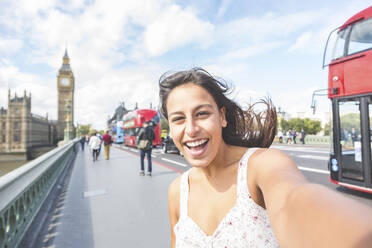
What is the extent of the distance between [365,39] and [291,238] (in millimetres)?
5758

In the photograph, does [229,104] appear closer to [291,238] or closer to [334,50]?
[291,238]

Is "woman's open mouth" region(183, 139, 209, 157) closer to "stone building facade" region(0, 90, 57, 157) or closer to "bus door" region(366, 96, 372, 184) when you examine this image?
"bus door" region(366, 96, 372, 184)

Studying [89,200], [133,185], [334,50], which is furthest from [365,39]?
[89,200]

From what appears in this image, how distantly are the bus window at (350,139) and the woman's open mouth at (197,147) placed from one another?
5.18 meters

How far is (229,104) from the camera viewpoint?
1363 millimetres

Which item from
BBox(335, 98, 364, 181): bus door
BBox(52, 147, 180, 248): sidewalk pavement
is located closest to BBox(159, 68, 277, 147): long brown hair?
BBox(52, 147, 180, 248): sidewalk pavement

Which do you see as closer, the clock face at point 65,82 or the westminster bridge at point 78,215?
the westminster bridge at point 78,215

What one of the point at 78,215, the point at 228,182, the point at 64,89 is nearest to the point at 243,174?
the point at 228,182

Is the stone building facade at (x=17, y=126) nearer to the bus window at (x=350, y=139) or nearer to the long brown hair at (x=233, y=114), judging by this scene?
the bus window at (x=350, y=139)

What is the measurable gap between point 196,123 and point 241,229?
1.72 feet

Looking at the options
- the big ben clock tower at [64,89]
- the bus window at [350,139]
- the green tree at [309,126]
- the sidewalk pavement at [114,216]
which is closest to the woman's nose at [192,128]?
the sidewalk pavement at [114,216]

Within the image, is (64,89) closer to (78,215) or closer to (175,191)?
(78,215)

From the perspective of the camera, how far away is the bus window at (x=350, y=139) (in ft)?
16.0

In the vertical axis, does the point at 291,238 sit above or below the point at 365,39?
below
